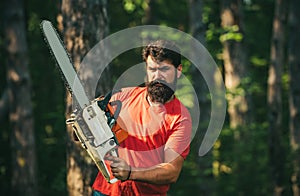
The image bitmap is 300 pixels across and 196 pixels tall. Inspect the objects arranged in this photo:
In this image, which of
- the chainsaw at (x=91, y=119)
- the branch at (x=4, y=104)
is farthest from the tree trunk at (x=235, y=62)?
the chainsaw at (x=91, y=119)

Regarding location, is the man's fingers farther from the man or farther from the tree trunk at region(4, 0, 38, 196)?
the tree trunk at region(4, 0, 38, 196)

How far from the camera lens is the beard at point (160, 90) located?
5.04m

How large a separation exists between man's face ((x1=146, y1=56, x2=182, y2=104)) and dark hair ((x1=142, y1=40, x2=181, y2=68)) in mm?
30

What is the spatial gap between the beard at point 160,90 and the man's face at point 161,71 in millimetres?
30

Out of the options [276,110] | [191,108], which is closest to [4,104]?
[191,108]

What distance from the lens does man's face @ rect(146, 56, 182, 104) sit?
5.00 m

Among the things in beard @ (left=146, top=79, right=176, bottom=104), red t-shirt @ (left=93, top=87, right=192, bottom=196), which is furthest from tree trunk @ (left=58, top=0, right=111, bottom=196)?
beard @ (left=146, top=79, right=176, bottom=104)

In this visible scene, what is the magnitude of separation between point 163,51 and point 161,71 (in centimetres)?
15

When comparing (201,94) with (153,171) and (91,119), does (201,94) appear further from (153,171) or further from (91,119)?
(91,119)

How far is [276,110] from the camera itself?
15641 mm

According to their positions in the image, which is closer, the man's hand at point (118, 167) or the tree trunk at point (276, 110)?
the man's hand at point (118, 167)

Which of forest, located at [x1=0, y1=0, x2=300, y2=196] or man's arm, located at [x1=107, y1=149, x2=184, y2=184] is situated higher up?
forest, located at [x1=0, y1=0, x2=300, y2=196]

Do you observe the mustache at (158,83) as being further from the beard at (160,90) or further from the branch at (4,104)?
the branch at (4,104)

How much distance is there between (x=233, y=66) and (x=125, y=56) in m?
2.81
